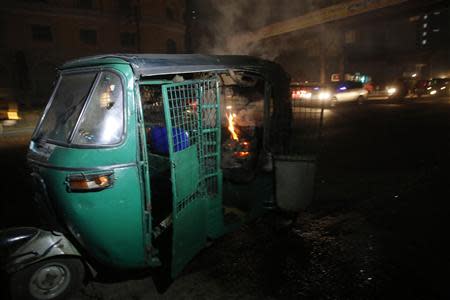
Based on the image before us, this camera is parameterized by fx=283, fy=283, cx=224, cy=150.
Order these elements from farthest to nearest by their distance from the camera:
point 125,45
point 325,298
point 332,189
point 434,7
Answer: point 125,45, point 434,7, point 332,189, point 325,298

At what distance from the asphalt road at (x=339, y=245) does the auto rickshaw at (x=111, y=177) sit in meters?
0.41

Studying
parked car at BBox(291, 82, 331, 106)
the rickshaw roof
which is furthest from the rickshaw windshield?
parked car at BBox(291, 82, 331, 106)

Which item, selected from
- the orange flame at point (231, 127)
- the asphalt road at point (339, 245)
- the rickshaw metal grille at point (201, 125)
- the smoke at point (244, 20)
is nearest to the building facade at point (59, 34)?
the smoke at point (244, 20)

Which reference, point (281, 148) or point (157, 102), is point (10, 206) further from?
point (281, 148)

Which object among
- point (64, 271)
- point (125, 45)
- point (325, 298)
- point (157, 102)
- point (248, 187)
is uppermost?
point (125, 45)

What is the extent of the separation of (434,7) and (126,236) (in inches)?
699

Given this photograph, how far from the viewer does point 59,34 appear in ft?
103

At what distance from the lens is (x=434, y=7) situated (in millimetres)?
14008

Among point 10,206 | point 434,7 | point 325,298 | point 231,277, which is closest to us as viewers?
point 325,298

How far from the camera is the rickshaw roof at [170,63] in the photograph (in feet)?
9.53

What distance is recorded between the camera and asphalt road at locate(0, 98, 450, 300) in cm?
331

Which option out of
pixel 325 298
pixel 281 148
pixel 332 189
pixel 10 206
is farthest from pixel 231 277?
pixel 10 206

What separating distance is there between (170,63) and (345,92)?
20057mm

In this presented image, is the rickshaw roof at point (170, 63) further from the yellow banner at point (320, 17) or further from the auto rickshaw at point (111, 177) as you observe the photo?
the yellow banner at point (320, 17)
